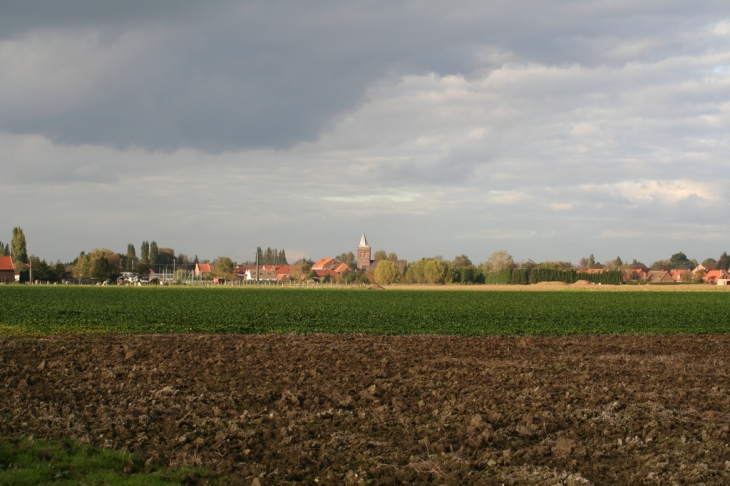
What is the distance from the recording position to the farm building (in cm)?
13775

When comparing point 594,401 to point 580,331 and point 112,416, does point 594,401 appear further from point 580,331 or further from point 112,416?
point 580,331

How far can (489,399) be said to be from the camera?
12.3m

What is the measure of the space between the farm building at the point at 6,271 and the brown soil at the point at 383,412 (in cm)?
13704

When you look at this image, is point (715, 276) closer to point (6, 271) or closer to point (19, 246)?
point (6, 271)

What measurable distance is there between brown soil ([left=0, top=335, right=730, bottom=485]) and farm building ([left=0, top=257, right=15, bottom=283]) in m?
137

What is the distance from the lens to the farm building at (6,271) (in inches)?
5423

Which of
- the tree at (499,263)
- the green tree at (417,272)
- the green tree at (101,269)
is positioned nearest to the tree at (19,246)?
the green tree at (101,269)

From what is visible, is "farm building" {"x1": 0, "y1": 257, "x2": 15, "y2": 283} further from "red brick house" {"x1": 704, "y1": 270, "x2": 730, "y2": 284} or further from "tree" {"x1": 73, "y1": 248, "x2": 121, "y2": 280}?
"red brick house" {"x1": 704, "y1": 270, "x2": 730, "y2": 284}

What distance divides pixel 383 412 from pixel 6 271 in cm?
15082

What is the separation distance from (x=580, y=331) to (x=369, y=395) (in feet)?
64.8

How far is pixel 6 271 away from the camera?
139250 mm

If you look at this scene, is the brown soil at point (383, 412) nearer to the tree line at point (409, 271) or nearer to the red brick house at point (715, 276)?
the tree line at point (409, 271)

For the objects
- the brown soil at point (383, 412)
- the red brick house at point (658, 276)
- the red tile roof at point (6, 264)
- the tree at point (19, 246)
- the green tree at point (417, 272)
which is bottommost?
the red brick house at point (658, 276)

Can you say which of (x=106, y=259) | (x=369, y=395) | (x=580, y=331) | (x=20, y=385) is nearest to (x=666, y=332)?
(x=580, y=331)
